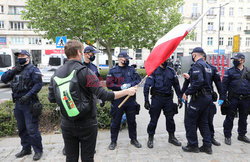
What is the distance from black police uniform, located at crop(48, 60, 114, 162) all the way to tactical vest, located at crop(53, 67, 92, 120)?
0.16 feet

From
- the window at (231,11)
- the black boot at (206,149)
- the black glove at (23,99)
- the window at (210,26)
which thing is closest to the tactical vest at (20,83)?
the black glove at (23,99)

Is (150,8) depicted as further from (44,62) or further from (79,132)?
(44,62)

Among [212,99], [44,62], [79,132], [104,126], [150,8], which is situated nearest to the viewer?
[79,132]

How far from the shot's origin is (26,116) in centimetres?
371

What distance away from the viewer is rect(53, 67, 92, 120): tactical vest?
227 centimetres

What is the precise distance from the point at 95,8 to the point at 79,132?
432 inches

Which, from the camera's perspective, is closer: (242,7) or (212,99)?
(212,99)

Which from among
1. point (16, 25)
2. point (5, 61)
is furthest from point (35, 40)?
point (5, 61)

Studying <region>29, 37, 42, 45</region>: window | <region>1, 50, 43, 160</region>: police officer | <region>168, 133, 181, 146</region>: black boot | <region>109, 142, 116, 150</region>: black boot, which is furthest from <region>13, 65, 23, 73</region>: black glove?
<region>29, 37, 42, 45</region>: window

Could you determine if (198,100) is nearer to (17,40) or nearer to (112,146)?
(112,146)

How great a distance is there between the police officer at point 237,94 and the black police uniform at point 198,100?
742 mm

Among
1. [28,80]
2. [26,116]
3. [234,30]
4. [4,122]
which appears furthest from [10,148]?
[234,30]

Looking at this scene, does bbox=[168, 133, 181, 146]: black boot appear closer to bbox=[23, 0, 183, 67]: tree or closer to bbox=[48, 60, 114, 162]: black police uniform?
bbox=[48, 60, 114, 162]: black police uniform

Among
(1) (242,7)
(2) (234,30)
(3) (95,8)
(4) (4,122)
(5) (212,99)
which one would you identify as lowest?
(4) (4,122)
